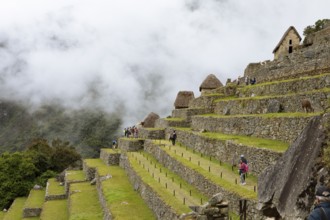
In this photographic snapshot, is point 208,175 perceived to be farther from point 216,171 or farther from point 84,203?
point 84,203

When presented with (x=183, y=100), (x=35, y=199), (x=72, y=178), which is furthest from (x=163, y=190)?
(x=183, y=100)

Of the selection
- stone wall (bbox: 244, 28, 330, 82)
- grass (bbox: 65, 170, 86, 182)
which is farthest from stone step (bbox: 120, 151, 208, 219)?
grass (bbox: 65, 170, 86, 182)

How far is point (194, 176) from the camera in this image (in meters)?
14.6

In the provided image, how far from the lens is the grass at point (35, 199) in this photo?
2677 centimetres

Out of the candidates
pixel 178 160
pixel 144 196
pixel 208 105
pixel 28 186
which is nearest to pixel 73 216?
pixel 144 196

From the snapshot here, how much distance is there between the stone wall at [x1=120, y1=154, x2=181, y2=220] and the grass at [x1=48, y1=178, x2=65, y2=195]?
10241mm

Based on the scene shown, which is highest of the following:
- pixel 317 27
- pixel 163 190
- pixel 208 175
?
pixel 317 27

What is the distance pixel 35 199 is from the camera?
95.6 ft

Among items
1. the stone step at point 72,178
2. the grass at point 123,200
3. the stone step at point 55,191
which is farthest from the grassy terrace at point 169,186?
the stone step at point 55,191

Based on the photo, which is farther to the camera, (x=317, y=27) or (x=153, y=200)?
(x=317, y=27)

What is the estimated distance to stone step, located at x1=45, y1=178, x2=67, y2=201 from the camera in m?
27.3

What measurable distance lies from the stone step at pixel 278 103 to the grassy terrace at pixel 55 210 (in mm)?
10991

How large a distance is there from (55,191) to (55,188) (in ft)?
4.85

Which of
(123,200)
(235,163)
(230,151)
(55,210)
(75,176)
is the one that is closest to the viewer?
(235,163)
